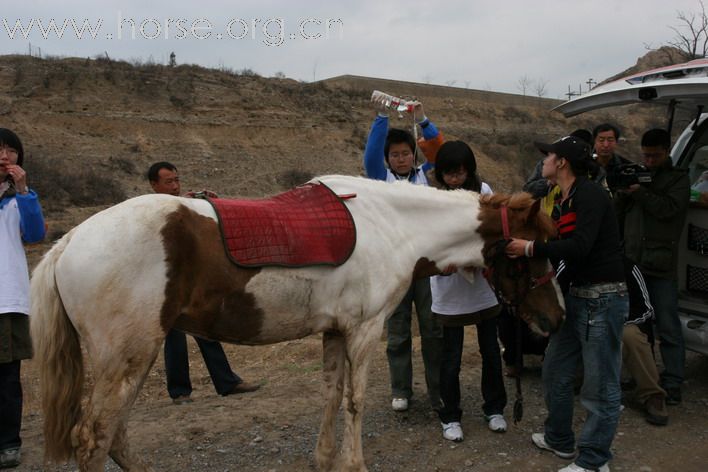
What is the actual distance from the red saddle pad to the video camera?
8.39 feet

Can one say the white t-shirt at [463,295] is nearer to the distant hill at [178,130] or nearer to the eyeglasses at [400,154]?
the eyeglasses at [400,154]

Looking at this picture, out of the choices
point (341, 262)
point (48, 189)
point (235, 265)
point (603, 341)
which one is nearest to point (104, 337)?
point (235, 265)

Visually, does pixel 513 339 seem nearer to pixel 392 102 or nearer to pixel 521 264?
pixel 521 264

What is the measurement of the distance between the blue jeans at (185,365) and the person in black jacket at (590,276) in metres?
2.79

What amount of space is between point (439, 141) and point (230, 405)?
2783 mm

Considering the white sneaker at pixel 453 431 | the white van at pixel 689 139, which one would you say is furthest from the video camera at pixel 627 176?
the white sneaker at pixel 453 431

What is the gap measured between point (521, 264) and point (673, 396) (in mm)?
2384

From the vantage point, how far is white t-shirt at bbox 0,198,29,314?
3.78 meters

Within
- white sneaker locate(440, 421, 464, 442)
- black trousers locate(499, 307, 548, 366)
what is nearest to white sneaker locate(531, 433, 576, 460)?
white sneaker locate(440, 421, 464, 442)

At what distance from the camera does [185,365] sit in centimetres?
511

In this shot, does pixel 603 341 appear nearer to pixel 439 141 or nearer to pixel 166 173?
pixel 439 141

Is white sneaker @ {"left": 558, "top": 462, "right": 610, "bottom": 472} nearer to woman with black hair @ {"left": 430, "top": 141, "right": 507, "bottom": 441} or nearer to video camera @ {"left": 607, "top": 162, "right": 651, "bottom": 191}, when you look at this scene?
woman with black hair @ {"left": 430, "top": 141, "right": 507, "bottom": 441}

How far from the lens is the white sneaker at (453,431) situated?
430 cm

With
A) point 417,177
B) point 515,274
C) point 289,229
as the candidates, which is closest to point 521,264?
point 515,274
